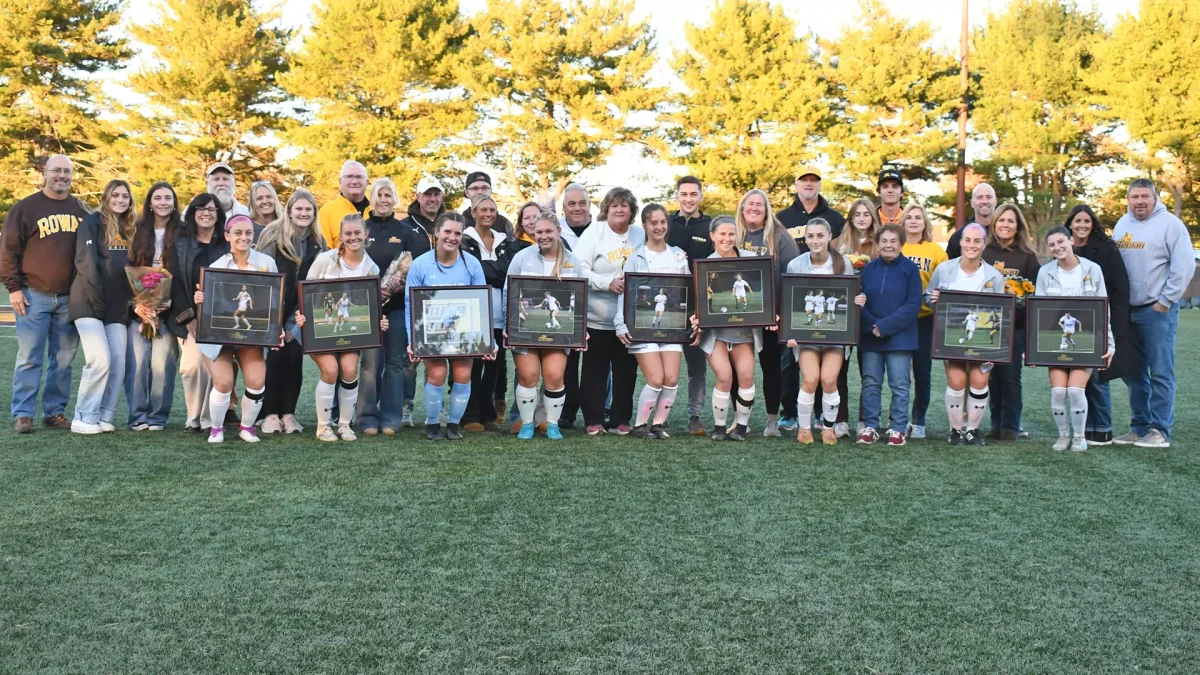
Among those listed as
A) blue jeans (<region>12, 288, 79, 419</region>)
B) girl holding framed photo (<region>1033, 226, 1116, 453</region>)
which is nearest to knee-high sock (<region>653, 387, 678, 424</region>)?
girl holding framed photo (<region>1033, 226, 1116, 453</region>)

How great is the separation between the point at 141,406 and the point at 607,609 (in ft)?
16.8

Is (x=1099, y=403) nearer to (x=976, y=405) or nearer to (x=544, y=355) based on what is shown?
(x=976, y=405)

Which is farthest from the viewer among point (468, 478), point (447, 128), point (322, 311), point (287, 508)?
point (447, 128)

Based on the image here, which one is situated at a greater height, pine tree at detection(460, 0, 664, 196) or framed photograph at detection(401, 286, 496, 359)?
pine tree at detection(460, 0, 664, 196)

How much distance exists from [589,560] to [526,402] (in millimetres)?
3152

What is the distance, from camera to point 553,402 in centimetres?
765

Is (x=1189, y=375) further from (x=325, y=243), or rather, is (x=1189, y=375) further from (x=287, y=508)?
(x=287, y=508)

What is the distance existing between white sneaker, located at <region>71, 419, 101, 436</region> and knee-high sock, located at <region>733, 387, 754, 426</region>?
177 inches

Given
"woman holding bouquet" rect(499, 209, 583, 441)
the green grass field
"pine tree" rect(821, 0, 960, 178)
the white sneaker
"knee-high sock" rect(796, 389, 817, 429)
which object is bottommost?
the green grass field

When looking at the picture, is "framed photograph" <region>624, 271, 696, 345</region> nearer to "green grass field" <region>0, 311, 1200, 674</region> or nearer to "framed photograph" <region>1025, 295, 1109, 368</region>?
"green grass field" <region>0, 311, 1200, 674</region>

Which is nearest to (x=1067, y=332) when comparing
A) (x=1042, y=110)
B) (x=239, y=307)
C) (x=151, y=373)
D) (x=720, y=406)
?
(x=720, y=406)

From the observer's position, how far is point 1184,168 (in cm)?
3769

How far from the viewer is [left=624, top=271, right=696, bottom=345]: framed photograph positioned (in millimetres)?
7395

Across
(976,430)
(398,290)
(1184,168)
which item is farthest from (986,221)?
(1184,168)
